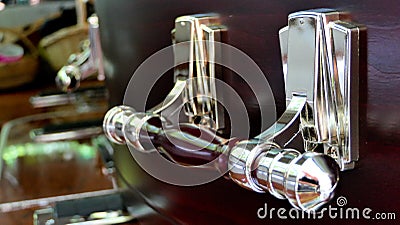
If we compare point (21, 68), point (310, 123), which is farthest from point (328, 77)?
point (21, 68)

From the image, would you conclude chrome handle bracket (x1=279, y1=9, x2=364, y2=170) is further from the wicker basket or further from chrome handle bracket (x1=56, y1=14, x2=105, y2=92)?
the wicker basket

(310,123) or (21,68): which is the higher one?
(310,123)

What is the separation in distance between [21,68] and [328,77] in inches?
58.7

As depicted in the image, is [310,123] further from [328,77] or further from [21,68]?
[21,68]

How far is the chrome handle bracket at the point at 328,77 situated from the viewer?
35 cm

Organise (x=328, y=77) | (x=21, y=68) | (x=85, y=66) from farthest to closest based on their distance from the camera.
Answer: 1. (x=21, y=68)
2. (x=85, y=66)
3. (x=328, y=77)

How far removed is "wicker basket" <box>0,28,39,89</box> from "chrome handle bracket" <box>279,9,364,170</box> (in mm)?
1438

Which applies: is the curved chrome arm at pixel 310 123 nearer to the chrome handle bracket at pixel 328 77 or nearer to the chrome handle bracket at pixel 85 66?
the chrome handle bracket at pixel 328 77

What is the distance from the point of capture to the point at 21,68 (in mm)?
1729

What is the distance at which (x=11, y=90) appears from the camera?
5.62 ft

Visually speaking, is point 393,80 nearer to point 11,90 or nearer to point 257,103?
point 257,103

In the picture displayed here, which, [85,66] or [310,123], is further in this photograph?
[85,66]

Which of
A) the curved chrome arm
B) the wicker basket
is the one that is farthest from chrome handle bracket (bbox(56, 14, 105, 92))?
the wicker basket

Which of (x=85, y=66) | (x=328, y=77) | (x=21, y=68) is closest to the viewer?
(x=328, y=77)
